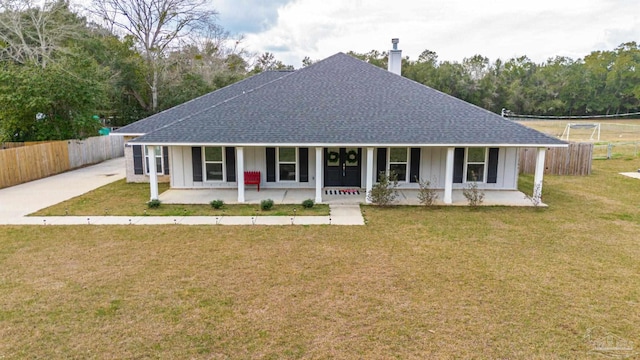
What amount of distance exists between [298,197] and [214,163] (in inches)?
160

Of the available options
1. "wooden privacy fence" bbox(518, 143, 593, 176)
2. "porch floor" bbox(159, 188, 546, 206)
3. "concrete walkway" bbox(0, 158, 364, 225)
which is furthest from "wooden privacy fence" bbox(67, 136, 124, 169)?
"wooden privacy fence" bbox(518, 143, 593, 176)

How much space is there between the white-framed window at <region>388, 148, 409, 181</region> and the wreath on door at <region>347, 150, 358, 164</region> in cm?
137

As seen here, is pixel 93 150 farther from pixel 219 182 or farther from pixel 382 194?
pixel 382 194

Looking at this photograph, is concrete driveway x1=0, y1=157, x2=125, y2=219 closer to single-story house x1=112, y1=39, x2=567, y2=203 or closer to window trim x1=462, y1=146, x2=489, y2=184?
single-story house x1=112, y1=39, x2=567, y2=203

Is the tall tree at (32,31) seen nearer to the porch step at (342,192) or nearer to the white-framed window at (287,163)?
the white-framed window at (287,163)

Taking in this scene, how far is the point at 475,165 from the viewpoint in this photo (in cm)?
1570

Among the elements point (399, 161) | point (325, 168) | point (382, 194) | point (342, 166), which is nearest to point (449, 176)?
point (399, 161)

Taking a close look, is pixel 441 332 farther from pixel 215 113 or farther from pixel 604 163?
pixel 604 163

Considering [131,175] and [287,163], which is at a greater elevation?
[287,163]

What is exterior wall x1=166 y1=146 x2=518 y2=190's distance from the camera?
15.6m

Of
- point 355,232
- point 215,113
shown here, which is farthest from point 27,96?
point 355,232

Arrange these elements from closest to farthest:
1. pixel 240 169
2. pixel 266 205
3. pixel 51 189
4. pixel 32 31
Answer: pixel 266 205, pixel 240 169, pixel 51 189, pixel 32 31

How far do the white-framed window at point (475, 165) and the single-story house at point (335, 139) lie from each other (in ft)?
0.13

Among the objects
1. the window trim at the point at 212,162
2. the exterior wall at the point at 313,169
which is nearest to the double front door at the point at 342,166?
the exterior wall at the point at 313,169
